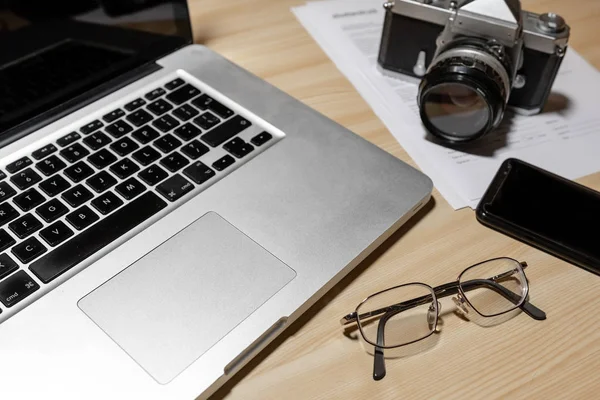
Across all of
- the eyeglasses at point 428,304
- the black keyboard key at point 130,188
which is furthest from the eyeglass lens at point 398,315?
the black keyboard key at point 130,188

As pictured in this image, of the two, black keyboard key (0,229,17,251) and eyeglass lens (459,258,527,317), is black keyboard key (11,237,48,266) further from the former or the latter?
eyeglass lens (459,258,527,317)

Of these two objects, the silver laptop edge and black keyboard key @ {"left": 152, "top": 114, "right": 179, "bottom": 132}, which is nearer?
the silver laptop edge

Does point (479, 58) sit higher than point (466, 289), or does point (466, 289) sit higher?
point (479, 58)

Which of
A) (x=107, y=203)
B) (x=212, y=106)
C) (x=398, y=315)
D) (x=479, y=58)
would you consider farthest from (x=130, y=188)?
(x=479, y=58)

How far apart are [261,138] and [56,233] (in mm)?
209

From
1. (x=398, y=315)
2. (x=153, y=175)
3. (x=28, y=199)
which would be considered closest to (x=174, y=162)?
(x=153, y=175)

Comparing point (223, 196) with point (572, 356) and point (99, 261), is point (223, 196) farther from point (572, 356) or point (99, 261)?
point (572, 356)

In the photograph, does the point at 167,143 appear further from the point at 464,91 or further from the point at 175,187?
the point at 464,91

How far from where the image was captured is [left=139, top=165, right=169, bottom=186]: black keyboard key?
1.62 feet

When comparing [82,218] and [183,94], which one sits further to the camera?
[183,94]

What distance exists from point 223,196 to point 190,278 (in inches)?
3.6

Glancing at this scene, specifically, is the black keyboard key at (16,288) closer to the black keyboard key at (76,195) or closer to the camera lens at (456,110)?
the black keyboard key at (76,195)

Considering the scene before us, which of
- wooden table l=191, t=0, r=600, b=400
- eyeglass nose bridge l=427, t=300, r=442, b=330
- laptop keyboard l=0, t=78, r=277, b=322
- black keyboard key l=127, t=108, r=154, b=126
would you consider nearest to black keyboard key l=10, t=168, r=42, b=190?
laptop keyboard l=0, t=78, r=277, b=322

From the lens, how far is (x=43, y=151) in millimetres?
513
